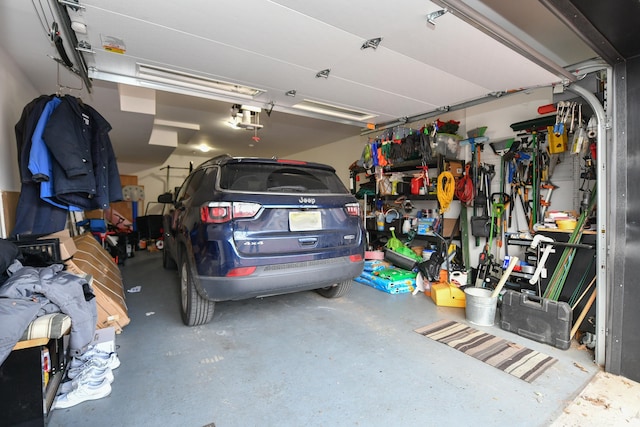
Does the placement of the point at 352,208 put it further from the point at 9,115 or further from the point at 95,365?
the point at 9,115

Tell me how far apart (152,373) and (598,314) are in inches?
132

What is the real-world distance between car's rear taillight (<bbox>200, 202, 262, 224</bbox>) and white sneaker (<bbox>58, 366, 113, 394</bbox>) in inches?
46.7

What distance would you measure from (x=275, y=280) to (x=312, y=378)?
78cm

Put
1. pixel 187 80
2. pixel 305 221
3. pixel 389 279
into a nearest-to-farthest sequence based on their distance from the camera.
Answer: pixel 305 221 → pixel 187 80 → pixel 389 279

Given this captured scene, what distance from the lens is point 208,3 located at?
1769 mm

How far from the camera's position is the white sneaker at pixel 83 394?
1.71 meters

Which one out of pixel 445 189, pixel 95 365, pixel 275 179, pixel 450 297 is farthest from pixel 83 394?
pixel 445 189

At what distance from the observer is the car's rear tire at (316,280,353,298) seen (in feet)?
11.3

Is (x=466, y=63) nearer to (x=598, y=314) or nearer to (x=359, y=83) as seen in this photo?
(x=359, y=83)

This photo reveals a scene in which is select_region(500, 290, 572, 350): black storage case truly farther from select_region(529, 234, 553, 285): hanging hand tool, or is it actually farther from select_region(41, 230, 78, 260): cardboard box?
select_region(41, 230, 78, 260): cardboard box

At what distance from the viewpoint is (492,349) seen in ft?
8.00

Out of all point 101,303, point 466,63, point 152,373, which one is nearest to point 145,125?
point 101,303

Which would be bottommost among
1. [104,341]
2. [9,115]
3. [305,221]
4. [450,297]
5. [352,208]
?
[450,297]

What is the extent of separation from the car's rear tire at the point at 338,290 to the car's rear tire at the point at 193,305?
1.40 meters
